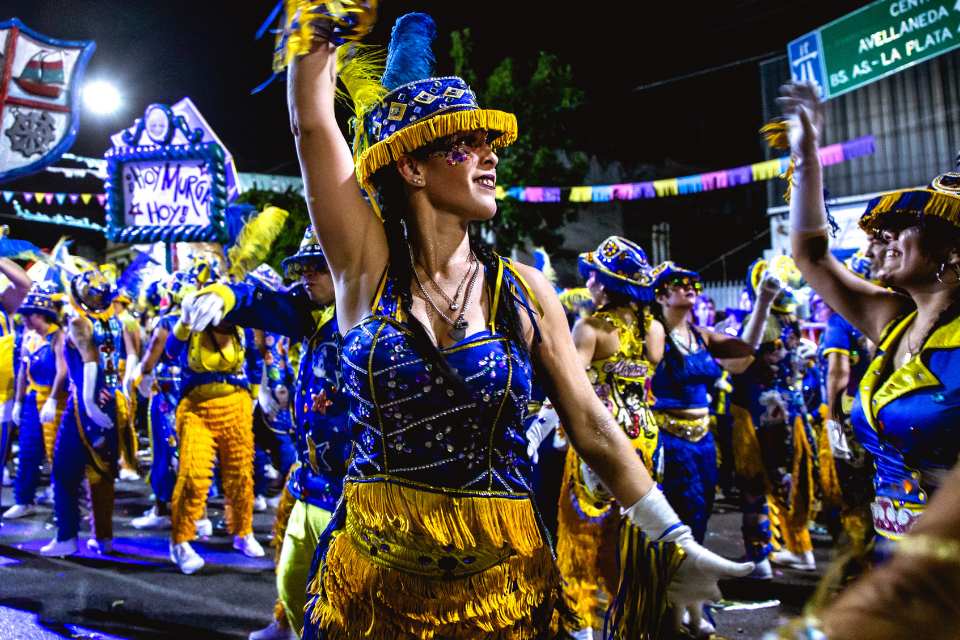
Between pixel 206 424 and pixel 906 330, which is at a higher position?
pixel 906 330

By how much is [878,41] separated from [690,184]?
15.6 feet

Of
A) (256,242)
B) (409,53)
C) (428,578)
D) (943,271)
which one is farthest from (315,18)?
(256,242)

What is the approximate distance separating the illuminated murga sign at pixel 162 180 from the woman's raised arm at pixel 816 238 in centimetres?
889

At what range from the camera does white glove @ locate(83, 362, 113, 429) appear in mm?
5602

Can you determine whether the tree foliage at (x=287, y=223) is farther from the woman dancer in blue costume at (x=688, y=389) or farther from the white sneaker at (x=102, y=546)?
the woman dancer in blue costume at (x=688, y=389)

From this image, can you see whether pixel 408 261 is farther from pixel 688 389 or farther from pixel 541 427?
pixel 688 389

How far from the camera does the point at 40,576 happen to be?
17.1 ft

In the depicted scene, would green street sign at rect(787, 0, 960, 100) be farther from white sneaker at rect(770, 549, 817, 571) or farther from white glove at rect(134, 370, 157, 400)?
white glove at rect(134, 370, 157, 400)

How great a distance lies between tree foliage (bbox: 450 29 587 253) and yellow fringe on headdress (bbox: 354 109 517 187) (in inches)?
553

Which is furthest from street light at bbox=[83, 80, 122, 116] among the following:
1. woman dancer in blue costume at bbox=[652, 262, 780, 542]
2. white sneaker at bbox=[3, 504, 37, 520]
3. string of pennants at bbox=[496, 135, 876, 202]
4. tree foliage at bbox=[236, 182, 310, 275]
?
tree foliage at bbox=[236, 182, 310, 275]

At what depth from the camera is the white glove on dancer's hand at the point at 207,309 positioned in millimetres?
3441

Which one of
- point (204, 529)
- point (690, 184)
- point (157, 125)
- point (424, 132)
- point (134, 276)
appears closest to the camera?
point (424, 132)

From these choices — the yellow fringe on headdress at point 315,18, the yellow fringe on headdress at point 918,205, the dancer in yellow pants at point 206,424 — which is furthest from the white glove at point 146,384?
the yellow fringe on headdress at point 918,205

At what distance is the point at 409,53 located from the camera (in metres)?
1.98
